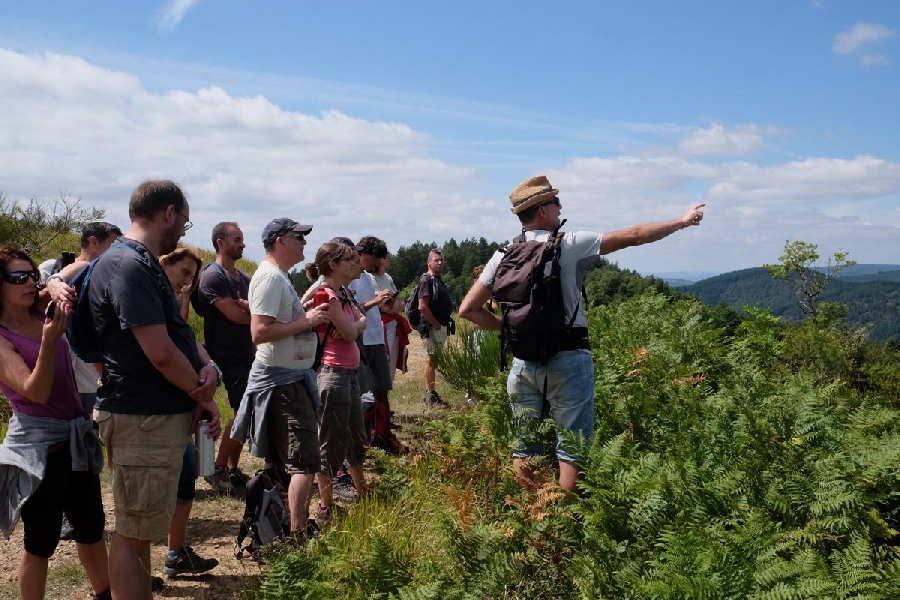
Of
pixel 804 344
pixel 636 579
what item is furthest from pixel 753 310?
pixel 636 579

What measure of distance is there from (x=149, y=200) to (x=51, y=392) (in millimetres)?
1033

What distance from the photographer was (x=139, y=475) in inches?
126

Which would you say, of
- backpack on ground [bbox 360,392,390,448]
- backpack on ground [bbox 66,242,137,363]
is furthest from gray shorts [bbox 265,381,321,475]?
backpack on ground [bbox 360,392,390,448]

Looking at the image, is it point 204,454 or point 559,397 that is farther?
point 204,454

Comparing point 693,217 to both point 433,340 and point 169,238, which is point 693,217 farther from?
point 433,340

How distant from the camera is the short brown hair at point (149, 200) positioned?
3236 millimetres

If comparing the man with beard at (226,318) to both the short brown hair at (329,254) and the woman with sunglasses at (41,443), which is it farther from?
the woman with sunglasses at (41,443)

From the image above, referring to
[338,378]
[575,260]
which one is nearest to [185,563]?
[338,378]

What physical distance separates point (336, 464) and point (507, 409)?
116cm

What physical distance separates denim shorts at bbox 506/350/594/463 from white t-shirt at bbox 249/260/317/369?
1221 mm

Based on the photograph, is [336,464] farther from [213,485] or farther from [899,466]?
[899,466]

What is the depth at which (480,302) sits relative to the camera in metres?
4.28

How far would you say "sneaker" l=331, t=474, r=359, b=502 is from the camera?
5.32 metres

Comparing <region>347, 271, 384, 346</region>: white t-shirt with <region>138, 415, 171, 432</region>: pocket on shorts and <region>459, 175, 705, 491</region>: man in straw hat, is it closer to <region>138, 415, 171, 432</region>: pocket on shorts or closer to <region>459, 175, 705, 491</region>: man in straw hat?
<region>459, 175, 705, 491</region>: man in straw hat
